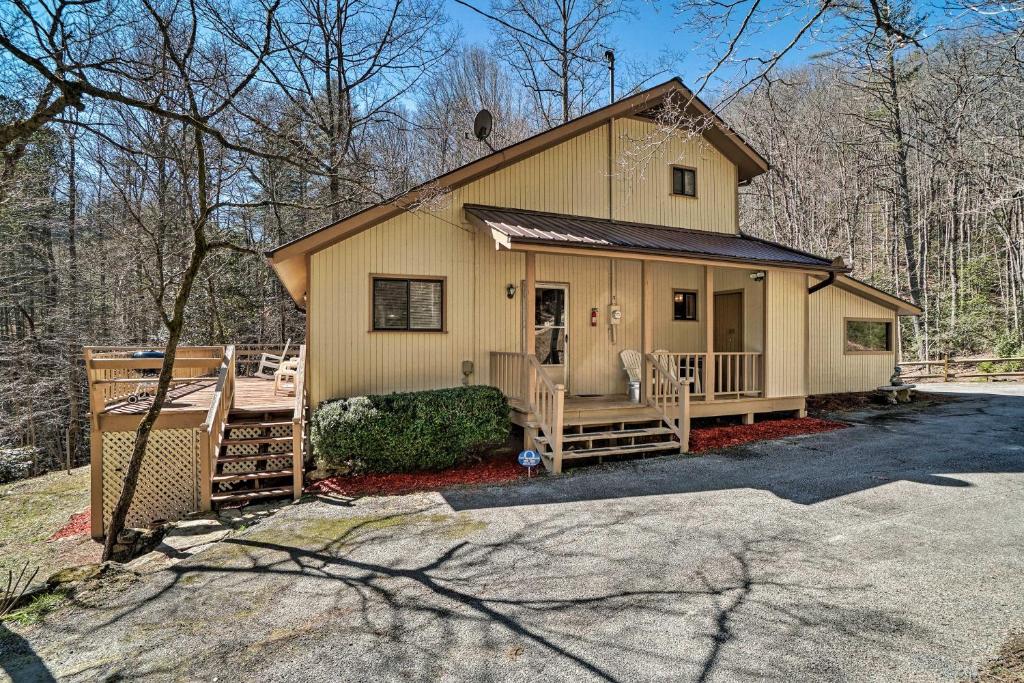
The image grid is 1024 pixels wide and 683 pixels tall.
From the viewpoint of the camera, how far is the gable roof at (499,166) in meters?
7.68

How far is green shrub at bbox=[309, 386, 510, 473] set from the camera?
7.18 meters

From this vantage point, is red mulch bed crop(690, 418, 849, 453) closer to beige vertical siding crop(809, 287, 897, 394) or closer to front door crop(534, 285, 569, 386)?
front door crop(534, 285, 569, 386)

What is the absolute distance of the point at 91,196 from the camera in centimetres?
1623

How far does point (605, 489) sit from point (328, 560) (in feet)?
11.5

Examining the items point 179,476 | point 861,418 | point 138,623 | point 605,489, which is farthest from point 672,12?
point 861,418

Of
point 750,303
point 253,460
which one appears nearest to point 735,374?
point 750,303

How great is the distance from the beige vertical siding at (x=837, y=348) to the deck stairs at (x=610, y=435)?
6457 mm

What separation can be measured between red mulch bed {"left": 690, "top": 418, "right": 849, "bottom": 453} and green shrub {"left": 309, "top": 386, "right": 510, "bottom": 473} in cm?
370

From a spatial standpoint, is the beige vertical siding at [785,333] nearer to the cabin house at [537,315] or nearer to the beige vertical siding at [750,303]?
the cabin house at [537,315]

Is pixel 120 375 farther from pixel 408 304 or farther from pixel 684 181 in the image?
pixel 684 181

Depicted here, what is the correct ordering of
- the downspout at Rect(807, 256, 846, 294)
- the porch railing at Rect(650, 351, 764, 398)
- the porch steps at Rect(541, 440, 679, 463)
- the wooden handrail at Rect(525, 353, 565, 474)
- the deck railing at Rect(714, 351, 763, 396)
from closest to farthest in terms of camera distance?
the wooden handrail at Rect(525, 353, 565, 474), the porch steps at Rect(541, 440, 679, 463), the porch railing at Rect(650, 351, 764, 398), the deck railing at Rect(714, 351, 763, 396), the downspout at Rect(807, 256, 846, 294)

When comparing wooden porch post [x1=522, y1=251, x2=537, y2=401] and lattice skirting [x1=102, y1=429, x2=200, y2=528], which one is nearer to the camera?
lattice skirting [x1=102, y1=429, x2=200, y2=528]

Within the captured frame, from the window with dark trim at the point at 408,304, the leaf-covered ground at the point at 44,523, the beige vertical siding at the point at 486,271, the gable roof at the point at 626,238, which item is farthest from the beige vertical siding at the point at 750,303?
the leaf-covered ground at the point at 44,523

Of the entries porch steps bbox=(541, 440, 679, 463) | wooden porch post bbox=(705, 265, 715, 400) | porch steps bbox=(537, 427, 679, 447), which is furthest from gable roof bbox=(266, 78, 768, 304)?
porch steps bbox=(541, 440, 679, 463)
